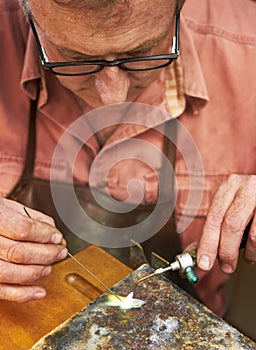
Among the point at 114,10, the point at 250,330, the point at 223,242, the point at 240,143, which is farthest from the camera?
the point at 250,330

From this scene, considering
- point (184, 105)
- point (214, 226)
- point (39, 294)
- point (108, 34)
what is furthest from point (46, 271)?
point (184, 105)

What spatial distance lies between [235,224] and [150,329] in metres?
Answer: 0.36

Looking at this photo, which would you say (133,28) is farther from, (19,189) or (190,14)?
(19,189)

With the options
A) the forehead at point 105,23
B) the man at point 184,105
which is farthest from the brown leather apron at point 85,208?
the forehead at point 105,23

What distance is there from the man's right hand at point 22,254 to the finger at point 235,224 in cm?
42

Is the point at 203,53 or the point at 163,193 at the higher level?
the point at 203,53

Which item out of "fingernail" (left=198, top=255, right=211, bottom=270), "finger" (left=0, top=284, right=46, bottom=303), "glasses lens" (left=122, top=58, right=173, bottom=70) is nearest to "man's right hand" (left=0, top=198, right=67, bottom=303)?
"finger" (left=0, top=284, right=46, bottom=303)

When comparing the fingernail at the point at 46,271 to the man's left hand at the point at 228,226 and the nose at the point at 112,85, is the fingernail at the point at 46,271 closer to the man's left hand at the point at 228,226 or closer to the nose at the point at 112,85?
the man's left hand at the point at 228,226

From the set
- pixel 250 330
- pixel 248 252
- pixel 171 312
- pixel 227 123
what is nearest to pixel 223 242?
pixel 248 252

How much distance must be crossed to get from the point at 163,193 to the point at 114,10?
0.85 m

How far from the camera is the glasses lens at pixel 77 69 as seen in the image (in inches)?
45.6

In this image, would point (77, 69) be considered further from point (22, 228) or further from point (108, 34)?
point (22, 228)

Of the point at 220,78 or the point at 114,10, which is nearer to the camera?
the point at 114,10

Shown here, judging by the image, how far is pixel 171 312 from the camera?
37.8 inches
